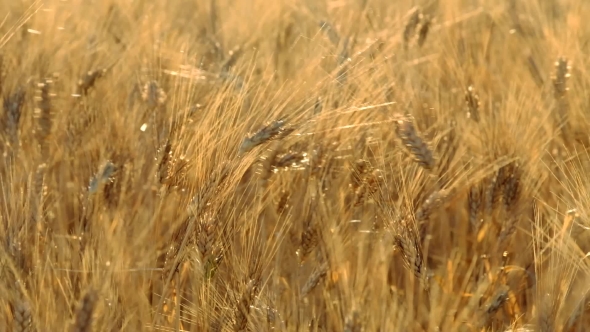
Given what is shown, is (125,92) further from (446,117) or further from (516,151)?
(516,151)

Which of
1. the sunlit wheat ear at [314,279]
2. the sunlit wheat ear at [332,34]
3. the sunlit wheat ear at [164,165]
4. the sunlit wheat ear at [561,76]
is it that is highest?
the sunlit wheat ear at [332,34]

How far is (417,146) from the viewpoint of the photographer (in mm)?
1183

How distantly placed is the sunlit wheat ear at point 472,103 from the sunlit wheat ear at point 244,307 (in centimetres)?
64

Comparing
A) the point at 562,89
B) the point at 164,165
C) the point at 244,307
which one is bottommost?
the point at 244,307

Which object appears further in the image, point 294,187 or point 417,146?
point 294,187

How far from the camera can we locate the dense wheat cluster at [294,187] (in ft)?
3.52

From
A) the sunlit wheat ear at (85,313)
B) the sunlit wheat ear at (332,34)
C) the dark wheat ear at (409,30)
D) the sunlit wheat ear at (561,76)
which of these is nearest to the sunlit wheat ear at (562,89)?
the sunlit wheat ear at (561,76)

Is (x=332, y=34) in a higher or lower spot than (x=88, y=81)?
higher

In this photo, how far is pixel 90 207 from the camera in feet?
4.01

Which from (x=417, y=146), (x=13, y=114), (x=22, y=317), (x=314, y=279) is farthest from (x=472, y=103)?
(x=22, y=317)

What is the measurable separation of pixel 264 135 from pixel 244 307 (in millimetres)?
213

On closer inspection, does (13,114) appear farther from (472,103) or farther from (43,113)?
(472,103)

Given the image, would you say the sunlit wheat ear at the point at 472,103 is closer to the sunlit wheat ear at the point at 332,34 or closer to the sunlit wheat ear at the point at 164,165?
the sunlit wheat ear at the point at 332,34

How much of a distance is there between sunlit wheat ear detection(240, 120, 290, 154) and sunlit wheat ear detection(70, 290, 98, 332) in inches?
11.7
